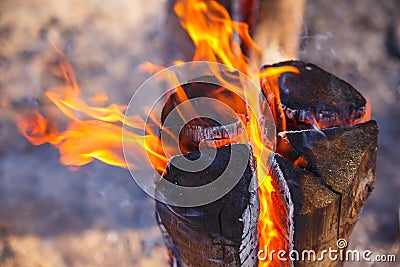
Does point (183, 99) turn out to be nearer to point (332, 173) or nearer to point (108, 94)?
point (332, 173)

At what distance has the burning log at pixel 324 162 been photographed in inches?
38.2

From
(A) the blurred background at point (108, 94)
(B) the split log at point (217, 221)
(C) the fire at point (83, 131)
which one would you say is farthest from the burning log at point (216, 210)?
(A) the blurred background at point (108, 94)

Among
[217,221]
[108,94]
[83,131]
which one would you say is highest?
[217,221]

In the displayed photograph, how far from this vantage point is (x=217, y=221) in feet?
3.03

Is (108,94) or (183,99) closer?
(183,99)

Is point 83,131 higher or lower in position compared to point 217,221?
lower

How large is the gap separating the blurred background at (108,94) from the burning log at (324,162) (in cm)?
58

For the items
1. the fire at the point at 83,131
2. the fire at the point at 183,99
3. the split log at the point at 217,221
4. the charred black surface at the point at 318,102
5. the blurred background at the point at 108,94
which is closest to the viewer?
the split log at the point at 217,221

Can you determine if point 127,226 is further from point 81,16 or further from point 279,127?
point 81,16

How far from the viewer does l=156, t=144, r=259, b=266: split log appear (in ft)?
3.04

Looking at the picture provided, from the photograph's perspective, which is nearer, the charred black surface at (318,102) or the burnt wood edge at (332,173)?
the burnt wood edge at (332,173)

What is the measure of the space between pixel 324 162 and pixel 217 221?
0.30 meters

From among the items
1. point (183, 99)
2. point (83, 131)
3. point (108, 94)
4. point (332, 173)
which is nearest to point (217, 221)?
point (332, 173)

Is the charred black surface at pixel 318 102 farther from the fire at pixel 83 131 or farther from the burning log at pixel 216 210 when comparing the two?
the fire at pixel 83 131
